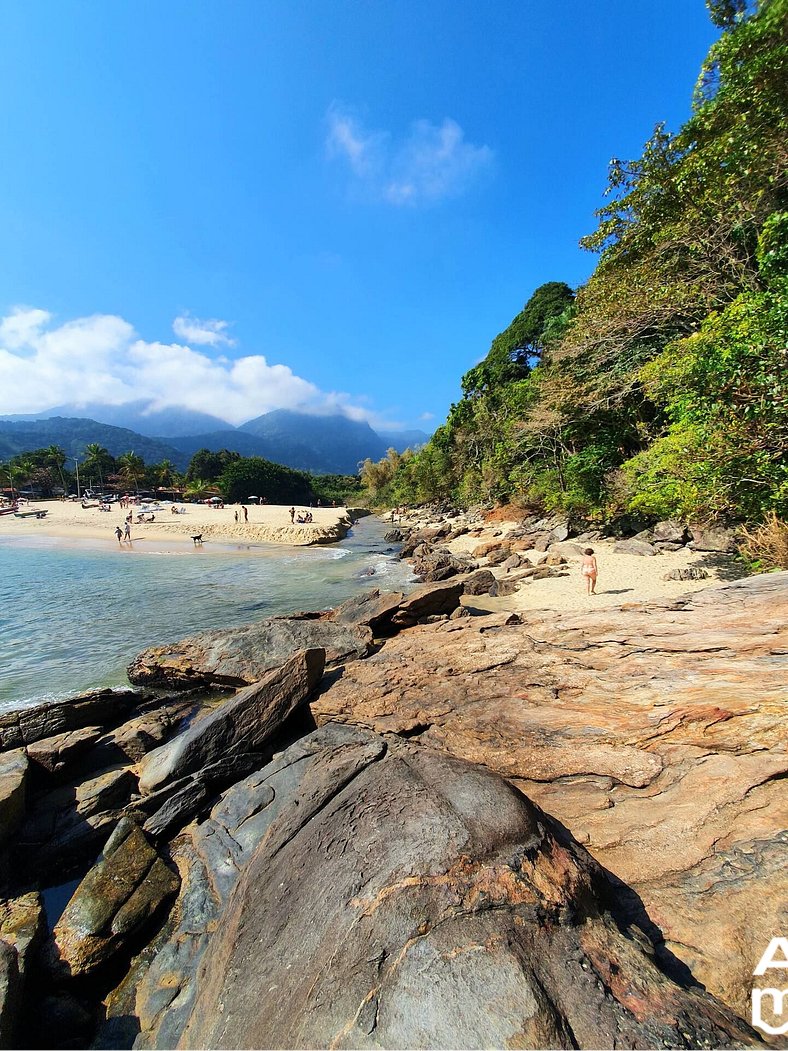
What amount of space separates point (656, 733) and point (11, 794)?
7.68 metres

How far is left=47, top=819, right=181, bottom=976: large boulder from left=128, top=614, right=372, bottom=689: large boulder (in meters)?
4.36

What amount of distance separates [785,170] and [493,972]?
18.4m

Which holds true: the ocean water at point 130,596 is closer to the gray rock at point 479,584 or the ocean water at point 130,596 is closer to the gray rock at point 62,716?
the gray rock at point 62,716

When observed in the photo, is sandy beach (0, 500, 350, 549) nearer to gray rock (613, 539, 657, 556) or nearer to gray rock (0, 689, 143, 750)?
gray rock (613, 539, 657, 556)

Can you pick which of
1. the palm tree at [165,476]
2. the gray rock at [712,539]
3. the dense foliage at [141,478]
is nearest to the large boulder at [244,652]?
the gray rock at [712,539]

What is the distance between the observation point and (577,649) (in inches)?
235

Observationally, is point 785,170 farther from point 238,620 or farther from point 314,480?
point 314,480

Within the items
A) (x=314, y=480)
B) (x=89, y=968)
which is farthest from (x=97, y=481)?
(x=89, y=968)

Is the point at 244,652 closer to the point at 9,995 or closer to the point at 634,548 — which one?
the point at 9,995

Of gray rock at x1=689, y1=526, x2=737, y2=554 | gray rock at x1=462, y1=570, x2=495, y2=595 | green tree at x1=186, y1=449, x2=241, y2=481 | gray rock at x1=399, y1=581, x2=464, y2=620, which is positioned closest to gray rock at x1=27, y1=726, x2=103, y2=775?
gray rock at x1=399, y1=581, x2=464, y2=620

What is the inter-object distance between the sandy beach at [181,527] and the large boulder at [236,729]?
3083 cm

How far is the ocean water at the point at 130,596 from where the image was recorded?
452 inches

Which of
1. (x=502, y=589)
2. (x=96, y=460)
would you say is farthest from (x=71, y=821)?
(x=96, y=460)

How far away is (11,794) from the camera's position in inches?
205
